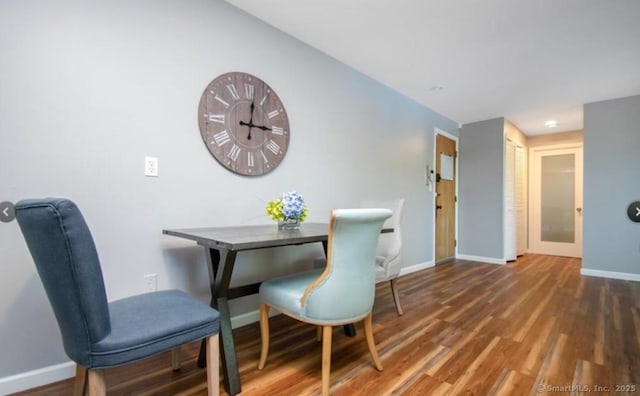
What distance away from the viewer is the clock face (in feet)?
7.00

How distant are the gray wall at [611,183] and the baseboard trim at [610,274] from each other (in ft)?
0.13

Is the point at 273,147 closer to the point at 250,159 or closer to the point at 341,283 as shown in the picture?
the point at 250,159

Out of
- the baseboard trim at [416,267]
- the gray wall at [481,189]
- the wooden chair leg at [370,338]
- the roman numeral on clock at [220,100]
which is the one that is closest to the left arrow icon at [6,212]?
the roman numeral on clock at [220,100]

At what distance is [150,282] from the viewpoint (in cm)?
188

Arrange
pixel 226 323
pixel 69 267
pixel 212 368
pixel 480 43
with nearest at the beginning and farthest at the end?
1. pixel 69 267
2. pixel 212 368
3. pixel 226 323
4. pixel 480 43

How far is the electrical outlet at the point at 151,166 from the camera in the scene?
1.86m

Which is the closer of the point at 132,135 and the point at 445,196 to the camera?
the point at 132,135

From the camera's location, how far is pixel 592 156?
13.8 ft

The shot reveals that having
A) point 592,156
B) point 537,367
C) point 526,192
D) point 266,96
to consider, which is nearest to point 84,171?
point 266,96

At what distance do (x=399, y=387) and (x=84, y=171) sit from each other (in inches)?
79.7

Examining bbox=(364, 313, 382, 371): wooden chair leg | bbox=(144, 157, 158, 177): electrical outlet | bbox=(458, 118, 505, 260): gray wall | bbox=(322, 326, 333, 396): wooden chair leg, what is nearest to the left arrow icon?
bbox=(144, 157, 158, 177): electrical outlet

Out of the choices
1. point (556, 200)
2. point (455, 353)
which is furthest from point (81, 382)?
point (556, 200)

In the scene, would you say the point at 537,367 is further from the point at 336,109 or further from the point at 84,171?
the point at 84,171

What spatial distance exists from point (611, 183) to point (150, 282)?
17.9ft
